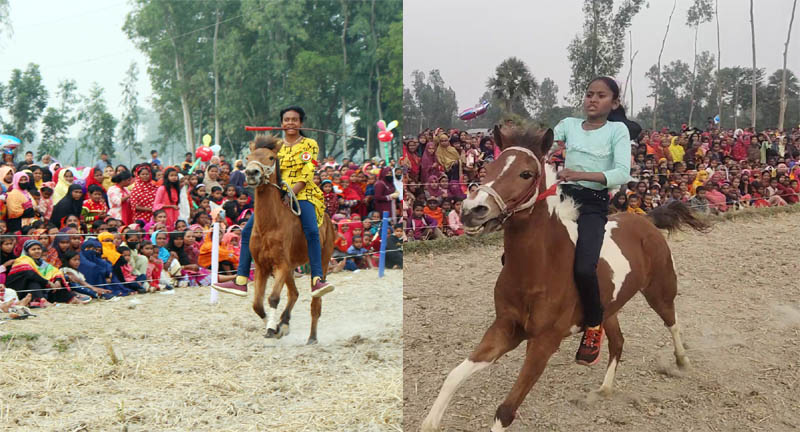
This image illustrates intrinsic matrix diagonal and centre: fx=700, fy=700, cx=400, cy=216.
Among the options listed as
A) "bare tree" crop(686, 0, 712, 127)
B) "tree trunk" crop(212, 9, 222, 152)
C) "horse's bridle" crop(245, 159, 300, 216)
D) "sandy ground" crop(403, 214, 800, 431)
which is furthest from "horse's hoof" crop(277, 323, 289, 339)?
"tree trunk" crop(212, 9, 222, 152)

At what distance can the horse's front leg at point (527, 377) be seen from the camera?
274cm

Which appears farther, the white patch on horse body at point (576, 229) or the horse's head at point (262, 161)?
the horse's head at point (262, 161)

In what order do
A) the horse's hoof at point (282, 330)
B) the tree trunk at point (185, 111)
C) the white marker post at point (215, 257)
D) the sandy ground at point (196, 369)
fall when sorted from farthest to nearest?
the tree trunk at point (185, 111)
the white marker post at point (215, 257)
the horse's hoof at point (282, 330)
the sandy ground at point (196, 369)

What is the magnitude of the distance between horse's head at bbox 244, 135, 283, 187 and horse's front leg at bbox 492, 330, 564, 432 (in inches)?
110

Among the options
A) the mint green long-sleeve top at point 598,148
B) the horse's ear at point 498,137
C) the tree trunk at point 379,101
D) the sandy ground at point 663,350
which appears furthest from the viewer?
the tree trunk at point 379,101

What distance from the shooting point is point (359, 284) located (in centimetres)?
838

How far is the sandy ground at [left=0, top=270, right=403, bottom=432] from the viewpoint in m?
4.23

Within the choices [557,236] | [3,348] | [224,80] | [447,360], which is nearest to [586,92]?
[557,236]

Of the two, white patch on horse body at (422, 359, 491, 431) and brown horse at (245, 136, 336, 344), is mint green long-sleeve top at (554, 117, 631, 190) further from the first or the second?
brown horse at (245, 136, 336, 344)

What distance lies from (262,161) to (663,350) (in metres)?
3.06

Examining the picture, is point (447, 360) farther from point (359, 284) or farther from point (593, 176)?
point (359, 284)

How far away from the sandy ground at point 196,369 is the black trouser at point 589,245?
4.96 feet

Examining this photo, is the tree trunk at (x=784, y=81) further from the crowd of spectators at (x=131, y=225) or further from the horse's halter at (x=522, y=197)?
the crowd of spectators at (x=131, y=225)

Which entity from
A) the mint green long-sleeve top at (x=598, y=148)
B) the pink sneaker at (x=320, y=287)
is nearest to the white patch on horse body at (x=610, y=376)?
the mint green long-sleeve top at (x=598, y=148)
